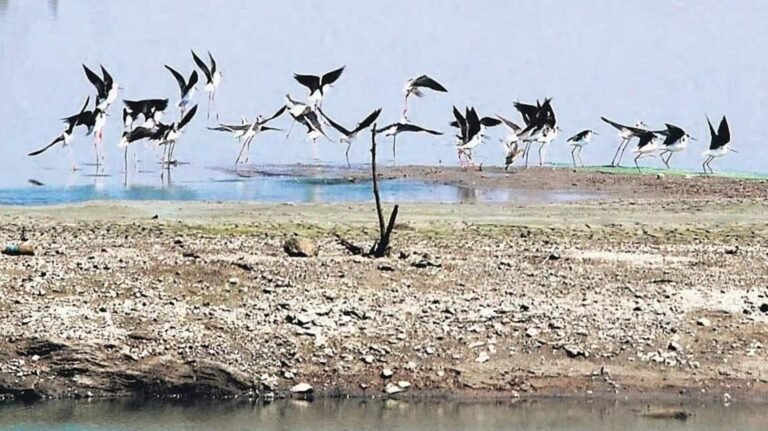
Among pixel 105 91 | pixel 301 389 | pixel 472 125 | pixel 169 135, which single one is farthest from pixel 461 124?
pixel 301 389

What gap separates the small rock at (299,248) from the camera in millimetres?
13266

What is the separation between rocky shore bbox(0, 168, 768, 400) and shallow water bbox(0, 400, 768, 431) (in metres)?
0.15

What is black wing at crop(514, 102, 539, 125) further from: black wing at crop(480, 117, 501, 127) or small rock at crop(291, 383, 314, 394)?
small rock at crop(291, 383, 314, 394)

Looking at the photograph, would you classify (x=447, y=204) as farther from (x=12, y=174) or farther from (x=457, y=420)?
(x=457, y=420)

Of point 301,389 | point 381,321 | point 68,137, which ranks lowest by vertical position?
point 301,389

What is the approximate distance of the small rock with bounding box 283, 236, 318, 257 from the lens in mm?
13266

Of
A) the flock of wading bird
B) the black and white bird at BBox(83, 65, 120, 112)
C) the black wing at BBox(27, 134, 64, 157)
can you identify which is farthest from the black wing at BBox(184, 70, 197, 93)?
the black wing at BBox(27, 134, 64, 157)

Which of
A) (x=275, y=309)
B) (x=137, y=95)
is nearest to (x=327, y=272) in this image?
(x=275, y=309)

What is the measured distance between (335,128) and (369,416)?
48.9ft

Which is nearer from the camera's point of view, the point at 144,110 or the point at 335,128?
the point at 335,128

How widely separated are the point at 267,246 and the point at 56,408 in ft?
11.9

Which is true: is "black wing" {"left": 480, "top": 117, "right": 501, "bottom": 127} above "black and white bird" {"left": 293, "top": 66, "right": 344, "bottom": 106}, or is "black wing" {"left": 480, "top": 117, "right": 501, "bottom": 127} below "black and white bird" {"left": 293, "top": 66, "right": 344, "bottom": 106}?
below

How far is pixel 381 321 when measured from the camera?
1166 cm

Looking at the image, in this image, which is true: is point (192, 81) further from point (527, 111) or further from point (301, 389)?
point (301, 389)
